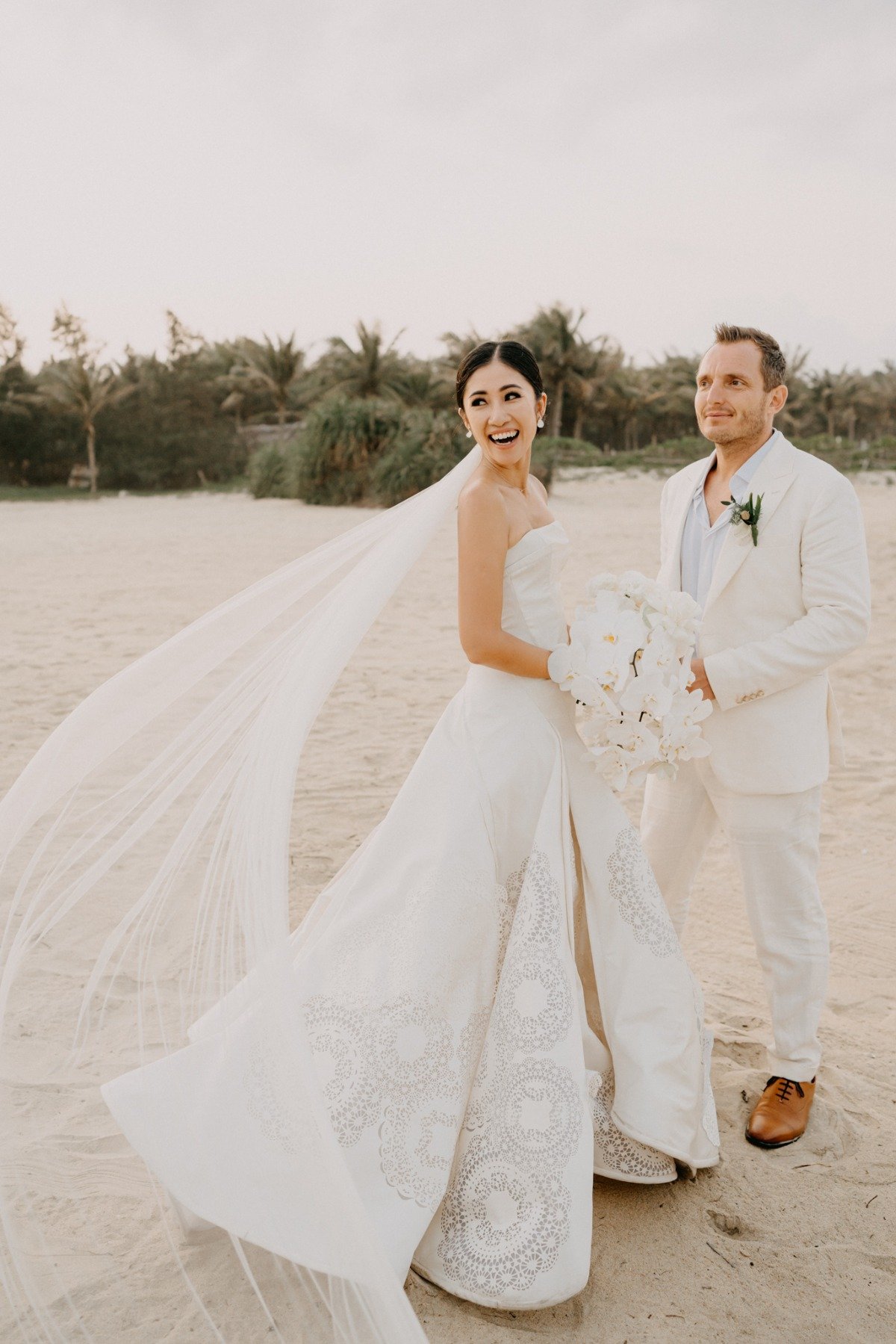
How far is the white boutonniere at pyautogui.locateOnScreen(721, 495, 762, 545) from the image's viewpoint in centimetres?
306

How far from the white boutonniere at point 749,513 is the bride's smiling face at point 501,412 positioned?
2.27 ft

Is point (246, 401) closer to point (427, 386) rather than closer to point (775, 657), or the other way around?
point (427, 386)

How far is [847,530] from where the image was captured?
305 centimetres

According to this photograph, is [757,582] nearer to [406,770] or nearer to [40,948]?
[40,948]

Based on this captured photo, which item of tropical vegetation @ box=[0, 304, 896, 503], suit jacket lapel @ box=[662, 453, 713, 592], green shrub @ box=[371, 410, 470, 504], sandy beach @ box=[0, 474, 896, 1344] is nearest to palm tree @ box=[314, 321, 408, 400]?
tropical vegetation @ box=[0, 304, 896, 503]

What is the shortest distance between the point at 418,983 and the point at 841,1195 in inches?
54.4

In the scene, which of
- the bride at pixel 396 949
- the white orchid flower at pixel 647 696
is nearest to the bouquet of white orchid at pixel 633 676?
the white orchid flower at pixel 647 696

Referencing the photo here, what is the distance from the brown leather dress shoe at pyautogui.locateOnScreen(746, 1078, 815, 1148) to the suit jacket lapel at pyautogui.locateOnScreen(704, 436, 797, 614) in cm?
153

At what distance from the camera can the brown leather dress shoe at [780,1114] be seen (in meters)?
3.03

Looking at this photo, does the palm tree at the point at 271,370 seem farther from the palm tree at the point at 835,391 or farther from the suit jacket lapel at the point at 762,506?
the suit jacket lapel at the point at 762,506

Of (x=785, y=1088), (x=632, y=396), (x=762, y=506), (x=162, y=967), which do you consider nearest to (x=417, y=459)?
(x=762, y=506)

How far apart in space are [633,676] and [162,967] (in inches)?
54.6

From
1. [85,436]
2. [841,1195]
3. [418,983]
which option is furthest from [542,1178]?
[85,436]

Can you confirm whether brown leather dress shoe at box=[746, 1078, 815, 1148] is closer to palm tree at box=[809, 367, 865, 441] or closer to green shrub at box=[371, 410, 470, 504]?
green shrub at box=[371, 410, 470, 504]
